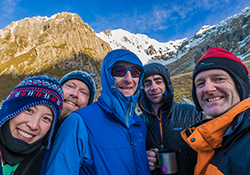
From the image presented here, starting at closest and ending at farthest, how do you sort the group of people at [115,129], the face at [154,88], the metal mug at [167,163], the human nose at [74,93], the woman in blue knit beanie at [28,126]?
the group of people at [115,129], the woman in blue knit beanie at [28,126], the metal mug at [167,163], the human nose at [74,93], the face at [154,88]

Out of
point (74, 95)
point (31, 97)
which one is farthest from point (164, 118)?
point (31, 97)

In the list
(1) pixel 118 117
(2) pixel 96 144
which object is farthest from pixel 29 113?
(1) pixel 118 117

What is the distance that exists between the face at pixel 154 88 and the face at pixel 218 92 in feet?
4.78

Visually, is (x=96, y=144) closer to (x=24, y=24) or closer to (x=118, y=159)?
(x=118, y=159)

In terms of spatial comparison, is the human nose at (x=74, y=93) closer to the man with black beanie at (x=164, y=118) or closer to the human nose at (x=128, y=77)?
the human nose at (x=128, y=77)

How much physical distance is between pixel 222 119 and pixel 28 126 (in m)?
2.94

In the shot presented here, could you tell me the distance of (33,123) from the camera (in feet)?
6.34

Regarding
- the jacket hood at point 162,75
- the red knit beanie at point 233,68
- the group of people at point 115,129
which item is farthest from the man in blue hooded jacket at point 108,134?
the red knit beanie at point 233,68

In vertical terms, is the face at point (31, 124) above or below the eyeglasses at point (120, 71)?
below

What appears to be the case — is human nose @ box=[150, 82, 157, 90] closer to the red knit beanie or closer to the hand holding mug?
the red knit beanie

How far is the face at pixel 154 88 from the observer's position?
374 cm

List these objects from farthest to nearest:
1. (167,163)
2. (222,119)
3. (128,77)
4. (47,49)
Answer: (47,49) < (128,77) < (167,163) < (222,119)

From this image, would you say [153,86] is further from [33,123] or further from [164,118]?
[33,123]

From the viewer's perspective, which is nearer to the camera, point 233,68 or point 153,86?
point 233,68
